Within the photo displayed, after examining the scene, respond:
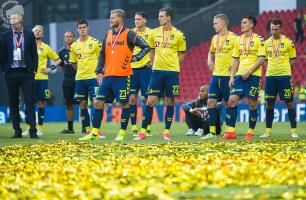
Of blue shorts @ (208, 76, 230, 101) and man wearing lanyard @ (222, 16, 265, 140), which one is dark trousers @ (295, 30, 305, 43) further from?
man wearing lanyard @ (222, 16, 265, 140)

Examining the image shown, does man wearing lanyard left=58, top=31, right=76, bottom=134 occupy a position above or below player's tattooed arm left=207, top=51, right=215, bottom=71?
below

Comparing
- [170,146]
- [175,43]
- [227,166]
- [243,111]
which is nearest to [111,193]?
[227,166]

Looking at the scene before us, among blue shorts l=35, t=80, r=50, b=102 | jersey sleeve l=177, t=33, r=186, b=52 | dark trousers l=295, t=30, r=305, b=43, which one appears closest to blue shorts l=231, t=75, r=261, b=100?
jersey sleeve l=177, t=33, r=186, b=52

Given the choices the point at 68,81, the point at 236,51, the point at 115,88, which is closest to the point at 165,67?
the point at 115,88

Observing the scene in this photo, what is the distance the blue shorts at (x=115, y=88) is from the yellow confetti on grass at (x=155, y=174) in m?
2.65

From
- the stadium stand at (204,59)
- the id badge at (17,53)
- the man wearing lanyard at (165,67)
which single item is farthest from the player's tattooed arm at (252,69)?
the stadium stand at (204,59)

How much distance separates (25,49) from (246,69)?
439cm

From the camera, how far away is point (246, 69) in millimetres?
14461

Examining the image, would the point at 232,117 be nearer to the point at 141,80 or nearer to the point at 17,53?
the point at 141,80

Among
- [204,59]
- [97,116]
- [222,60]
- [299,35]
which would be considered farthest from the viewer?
[204,59]

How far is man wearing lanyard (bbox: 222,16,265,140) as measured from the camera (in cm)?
1444

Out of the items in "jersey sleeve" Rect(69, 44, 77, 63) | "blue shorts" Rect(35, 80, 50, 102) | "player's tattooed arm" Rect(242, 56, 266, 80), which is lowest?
"blue shorts" Rect(35, 80, 50, 102)

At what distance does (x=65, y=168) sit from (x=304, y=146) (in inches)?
183

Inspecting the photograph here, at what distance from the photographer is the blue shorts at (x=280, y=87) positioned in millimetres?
14930
